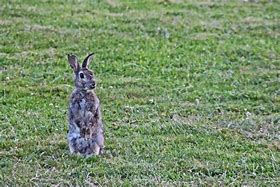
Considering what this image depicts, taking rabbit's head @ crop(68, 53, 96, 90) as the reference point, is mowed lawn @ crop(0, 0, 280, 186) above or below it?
below

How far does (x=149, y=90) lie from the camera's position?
12492 mm

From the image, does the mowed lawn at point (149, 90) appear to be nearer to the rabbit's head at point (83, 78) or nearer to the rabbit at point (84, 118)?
the rabbit at point (84, 118)

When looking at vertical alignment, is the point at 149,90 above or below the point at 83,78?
below

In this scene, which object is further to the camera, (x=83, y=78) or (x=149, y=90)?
(x=149, y=90)

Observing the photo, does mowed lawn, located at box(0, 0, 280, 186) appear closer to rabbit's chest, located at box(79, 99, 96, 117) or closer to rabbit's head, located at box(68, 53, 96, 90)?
rabbit's chest, located at box(79, 99, 96, 117)

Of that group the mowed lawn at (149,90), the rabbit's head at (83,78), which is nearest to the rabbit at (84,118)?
the rabbit's head at (83,78)

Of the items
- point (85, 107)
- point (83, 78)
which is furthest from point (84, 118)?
point (83, 78)

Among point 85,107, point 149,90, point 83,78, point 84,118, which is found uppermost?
point 83,78

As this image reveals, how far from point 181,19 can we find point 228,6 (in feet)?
6.68

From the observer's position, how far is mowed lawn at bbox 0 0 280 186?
898 cm

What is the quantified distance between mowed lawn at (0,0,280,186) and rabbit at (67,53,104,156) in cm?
15

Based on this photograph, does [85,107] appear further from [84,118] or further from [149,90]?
[149,90]

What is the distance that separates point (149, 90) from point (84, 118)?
3431 mm

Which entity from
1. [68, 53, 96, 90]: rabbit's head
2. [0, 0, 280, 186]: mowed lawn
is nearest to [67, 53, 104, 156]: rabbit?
[68, 53, 96, 90]: rabbit's head
